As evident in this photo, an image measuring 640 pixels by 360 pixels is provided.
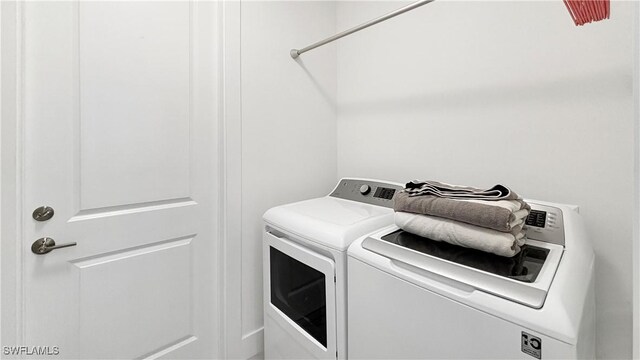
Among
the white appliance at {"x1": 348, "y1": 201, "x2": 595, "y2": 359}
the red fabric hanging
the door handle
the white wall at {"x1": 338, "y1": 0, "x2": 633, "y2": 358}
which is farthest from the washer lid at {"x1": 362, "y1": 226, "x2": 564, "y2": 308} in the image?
the door handle

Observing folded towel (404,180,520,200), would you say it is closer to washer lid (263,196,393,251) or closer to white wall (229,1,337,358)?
washer lid (263,196,393,251)

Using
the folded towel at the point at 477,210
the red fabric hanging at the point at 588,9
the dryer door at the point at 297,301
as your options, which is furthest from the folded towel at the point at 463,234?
the red fabric hanging at the point at 588,9

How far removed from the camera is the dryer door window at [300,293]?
3.64 feet

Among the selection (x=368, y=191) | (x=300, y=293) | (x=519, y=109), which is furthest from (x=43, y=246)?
(x=519, y=109)

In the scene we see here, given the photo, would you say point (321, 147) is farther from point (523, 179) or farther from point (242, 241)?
point (523, 179)

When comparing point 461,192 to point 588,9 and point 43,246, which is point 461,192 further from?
point 43,246

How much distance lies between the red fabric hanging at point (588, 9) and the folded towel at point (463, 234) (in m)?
0.61

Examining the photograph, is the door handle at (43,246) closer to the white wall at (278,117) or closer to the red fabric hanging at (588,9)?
the white wall at (278,117)

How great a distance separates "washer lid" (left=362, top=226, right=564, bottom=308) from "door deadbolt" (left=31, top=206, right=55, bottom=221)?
3.94 feet

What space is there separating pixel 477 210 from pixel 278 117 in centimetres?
121

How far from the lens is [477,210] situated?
0.78 metres

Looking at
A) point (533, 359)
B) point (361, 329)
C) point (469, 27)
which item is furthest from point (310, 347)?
point (469, 27)

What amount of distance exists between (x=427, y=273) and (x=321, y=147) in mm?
1287

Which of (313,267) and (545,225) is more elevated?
(545,225)
